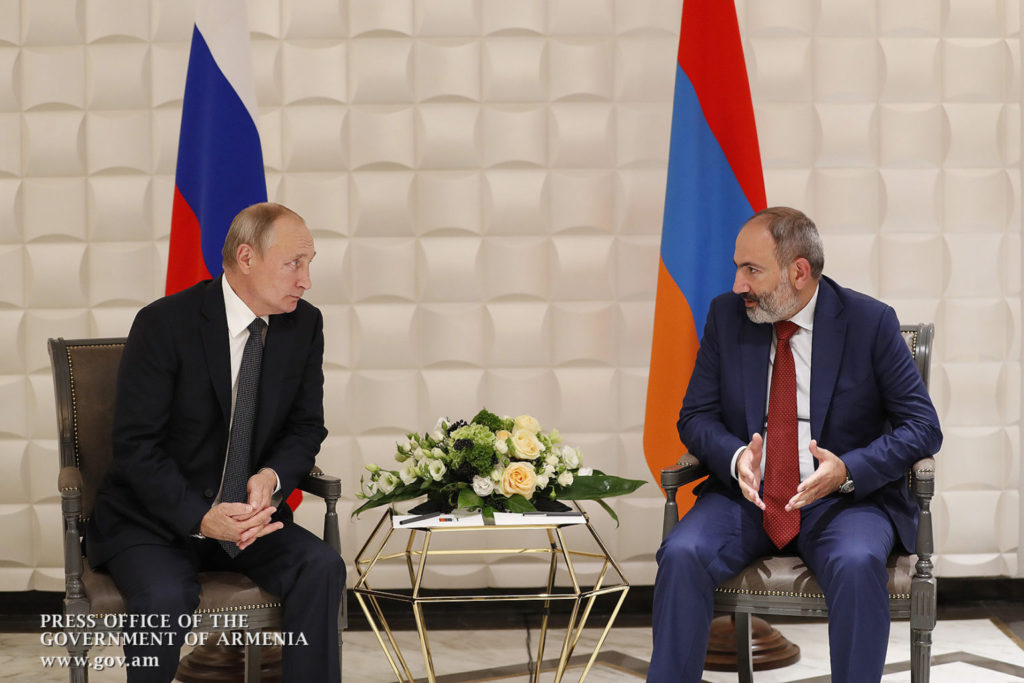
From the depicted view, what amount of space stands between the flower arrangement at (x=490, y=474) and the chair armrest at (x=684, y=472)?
93 millimetres

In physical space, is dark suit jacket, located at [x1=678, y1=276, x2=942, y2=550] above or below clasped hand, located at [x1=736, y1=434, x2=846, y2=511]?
above

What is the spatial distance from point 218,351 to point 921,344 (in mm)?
2079

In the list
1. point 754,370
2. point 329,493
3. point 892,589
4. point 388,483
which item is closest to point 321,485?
point 329,493

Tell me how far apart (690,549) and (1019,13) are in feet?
9.03

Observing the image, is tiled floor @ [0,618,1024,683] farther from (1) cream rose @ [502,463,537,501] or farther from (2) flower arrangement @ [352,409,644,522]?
(1) cream rose @ [502,463,537,501]

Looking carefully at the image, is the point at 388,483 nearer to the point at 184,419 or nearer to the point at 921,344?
the point at 184,419

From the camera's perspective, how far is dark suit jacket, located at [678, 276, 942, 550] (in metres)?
2.84

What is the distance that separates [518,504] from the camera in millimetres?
2768

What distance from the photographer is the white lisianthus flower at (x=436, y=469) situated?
2.77m

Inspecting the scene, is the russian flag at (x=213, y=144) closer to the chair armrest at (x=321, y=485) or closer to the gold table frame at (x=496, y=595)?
the chair armrest at (x=321, y=485)

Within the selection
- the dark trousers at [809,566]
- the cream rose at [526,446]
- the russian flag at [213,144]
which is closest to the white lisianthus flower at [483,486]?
the cream rose at [526,446]

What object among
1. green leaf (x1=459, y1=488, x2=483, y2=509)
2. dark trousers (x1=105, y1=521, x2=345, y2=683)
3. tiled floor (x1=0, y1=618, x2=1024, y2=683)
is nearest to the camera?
dark trousers (x1=105, y1=521, x2=345, y2=683)

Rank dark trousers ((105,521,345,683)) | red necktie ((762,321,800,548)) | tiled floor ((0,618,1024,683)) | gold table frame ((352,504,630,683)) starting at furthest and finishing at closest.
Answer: tiled floor ((0,618,1024,683)) < red necktie ((762,321,800,548)) < gold table frame ((352,504,630,683)) < dark trousers ((105,521,345,683))

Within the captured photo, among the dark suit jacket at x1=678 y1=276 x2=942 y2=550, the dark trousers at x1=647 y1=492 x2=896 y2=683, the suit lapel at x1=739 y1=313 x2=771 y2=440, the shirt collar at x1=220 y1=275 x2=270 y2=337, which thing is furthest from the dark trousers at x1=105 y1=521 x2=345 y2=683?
the suit lapel at x1=739 y1=313 x2=771 y2=440
